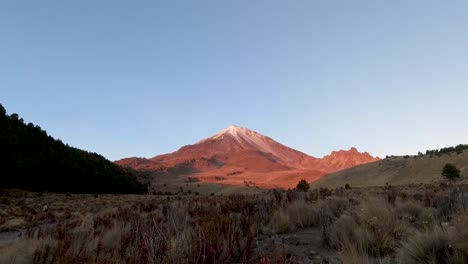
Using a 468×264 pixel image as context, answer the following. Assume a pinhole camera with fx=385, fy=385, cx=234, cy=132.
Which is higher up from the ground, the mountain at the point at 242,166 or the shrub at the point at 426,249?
the mountain at the point at 242,166

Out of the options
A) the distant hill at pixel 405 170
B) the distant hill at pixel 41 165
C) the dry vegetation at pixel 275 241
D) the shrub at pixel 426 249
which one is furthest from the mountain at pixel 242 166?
the shrub at pixel 426 249

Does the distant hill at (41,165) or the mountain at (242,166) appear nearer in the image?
the distant hill at (41,165)

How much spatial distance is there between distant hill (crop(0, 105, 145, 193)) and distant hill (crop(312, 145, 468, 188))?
4071 cm

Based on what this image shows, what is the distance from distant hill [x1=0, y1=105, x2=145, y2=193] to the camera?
124 ft

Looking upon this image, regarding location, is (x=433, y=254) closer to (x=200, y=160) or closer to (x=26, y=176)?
(x=26, y=176)

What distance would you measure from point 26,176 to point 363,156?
150575 millimetres

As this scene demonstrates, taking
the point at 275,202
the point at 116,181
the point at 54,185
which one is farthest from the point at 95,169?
the point at 275,202

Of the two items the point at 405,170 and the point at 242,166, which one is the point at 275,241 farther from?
the point at 242,166

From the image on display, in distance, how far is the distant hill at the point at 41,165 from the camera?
3788 centimetres

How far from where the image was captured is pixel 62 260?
3.98m

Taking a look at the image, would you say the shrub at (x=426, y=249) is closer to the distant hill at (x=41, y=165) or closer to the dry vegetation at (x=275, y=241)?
the dry vegetation at (x=275, y=241)

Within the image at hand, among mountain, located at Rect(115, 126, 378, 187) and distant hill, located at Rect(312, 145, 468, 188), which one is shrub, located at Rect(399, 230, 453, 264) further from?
mountain, located at Rect(115, 126, 378, 187)

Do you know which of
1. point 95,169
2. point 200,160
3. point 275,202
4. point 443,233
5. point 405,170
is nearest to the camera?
point 443,233

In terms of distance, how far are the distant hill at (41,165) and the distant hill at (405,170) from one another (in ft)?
134
